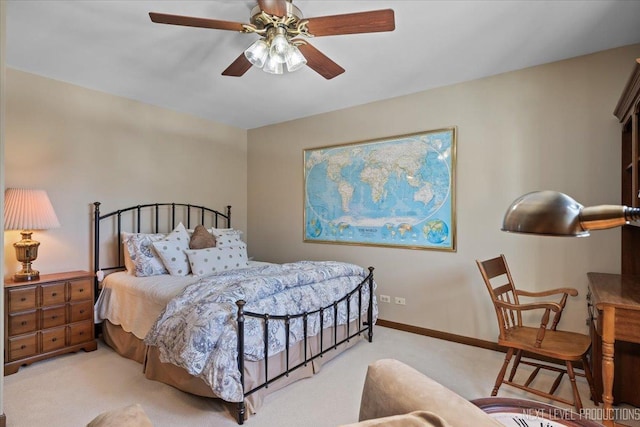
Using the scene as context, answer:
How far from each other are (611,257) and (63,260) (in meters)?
5.07

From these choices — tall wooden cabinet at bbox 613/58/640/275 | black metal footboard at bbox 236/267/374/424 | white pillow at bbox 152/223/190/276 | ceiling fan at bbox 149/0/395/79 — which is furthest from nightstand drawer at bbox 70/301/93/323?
tall wooden cabinet at bbox 613/58/640/275

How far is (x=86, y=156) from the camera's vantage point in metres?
3.50

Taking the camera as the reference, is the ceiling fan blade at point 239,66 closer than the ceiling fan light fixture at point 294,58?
No

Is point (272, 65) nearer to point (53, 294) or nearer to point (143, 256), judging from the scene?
point (143, 256)

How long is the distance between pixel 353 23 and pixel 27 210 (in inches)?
121

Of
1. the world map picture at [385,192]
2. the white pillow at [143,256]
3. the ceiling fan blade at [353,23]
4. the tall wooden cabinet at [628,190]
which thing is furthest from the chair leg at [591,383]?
the white pillow at [143,256]

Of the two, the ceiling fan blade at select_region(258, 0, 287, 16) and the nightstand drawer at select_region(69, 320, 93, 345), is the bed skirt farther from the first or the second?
the ceiling fan blade at select_region(258, 0, 287, 16)

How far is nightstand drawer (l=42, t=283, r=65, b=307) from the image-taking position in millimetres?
2865

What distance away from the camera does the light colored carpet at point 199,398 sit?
7.00 ft

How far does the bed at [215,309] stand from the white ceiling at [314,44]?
1502 mm

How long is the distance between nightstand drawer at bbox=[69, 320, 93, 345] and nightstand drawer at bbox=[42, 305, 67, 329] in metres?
0.11

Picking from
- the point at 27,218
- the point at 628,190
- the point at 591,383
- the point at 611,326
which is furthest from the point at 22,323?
the point at 628,190

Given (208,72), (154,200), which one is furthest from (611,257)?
(154,200)

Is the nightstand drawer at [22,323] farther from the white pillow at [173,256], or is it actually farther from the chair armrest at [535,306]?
the chair armrest at [535,306]
